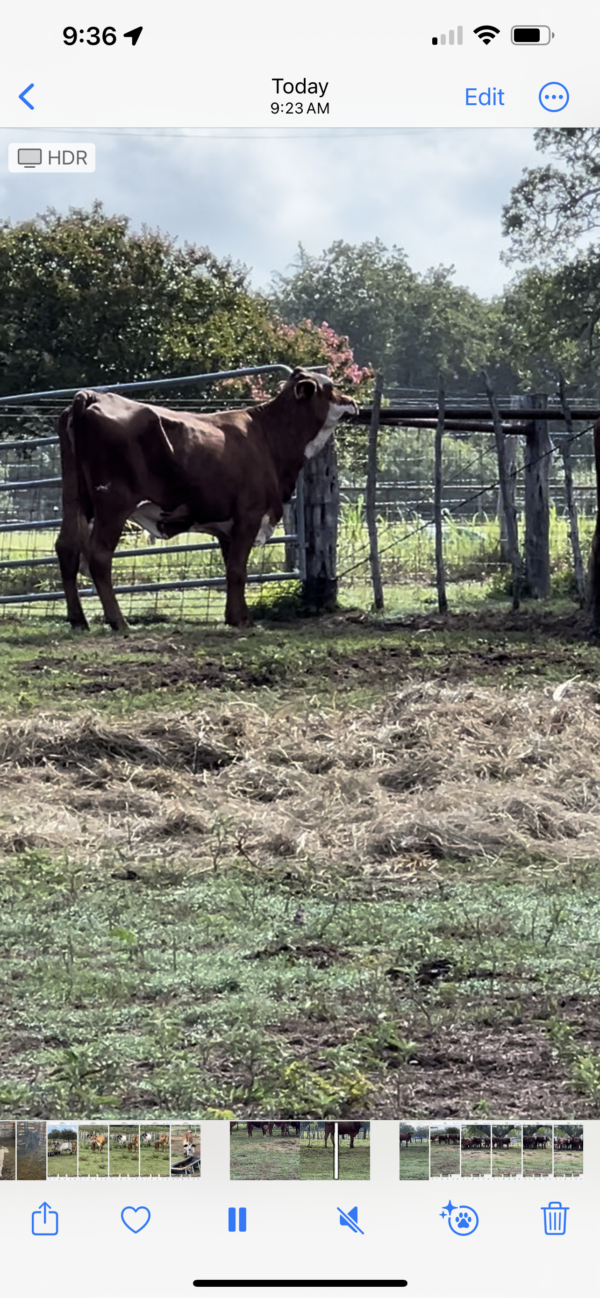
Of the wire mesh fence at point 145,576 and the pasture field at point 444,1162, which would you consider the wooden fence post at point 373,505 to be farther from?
the pasture field at point 444,1162

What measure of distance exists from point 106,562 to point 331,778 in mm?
6176

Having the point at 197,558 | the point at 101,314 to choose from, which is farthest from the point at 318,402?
the point at 101,314

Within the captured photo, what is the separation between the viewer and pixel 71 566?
12.2 m

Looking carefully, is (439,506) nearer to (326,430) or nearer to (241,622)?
(326,430)

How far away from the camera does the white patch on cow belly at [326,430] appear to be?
12695mm

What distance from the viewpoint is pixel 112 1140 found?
7.41ft

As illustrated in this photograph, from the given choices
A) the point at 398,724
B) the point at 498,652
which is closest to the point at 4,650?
the point at 498,652

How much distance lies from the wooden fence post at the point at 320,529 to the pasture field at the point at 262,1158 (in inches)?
422

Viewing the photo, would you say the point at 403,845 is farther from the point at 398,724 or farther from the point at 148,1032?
the point at 148,1032

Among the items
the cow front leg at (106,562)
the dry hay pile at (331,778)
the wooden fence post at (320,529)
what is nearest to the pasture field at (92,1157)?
the dry hay pile at (331,778)

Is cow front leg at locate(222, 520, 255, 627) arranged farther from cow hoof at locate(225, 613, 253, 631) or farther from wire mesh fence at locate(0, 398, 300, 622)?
wire mesh fence at locate(0, 398, 300, 622)

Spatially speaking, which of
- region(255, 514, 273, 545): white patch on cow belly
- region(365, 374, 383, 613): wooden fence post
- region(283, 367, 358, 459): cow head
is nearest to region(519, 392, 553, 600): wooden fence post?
region(365, 374, 383, 613): wooden fence post

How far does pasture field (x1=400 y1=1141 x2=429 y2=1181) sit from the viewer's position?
2.20 metres
